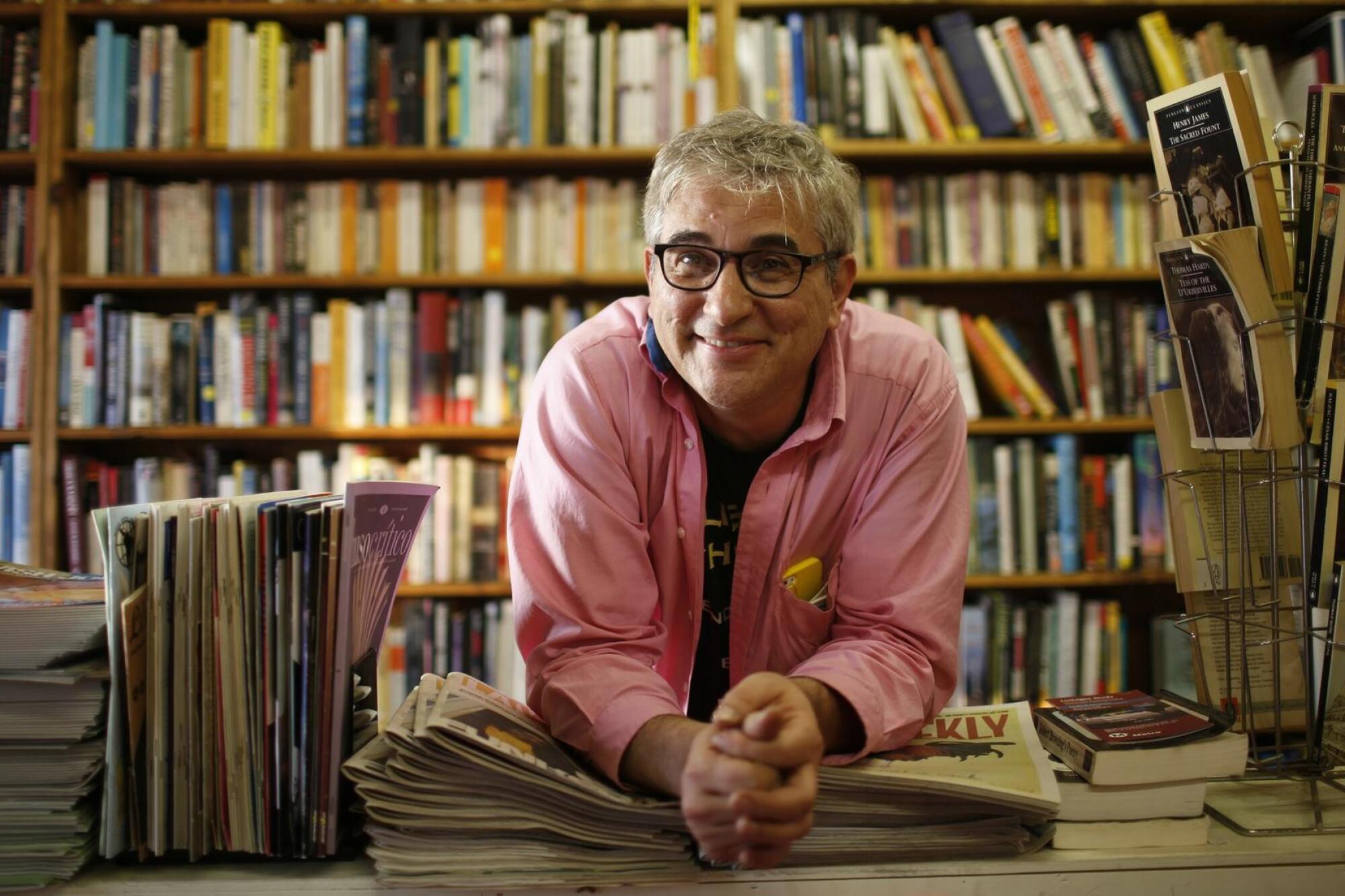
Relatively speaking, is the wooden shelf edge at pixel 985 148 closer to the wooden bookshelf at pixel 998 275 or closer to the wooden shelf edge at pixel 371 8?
the wooden bookshelf at pixel 998 275

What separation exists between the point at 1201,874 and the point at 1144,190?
2.03 metres

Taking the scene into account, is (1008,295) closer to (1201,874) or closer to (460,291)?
(460,291)

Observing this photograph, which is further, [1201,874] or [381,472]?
[381,472]

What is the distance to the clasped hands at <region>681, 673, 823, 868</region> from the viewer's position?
606 millimetres

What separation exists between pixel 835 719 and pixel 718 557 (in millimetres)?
366

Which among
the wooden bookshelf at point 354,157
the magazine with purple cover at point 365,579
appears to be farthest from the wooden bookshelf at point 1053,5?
the magazine with purple cover at point 365,579

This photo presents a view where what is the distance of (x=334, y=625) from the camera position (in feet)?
2.26

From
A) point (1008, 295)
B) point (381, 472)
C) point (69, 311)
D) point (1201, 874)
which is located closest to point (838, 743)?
point (1201, 874)

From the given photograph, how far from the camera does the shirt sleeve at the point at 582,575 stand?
80 cm

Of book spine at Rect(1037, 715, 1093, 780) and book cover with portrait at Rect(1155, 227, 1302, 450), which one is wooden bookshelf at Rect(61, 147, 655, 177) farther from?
book spine at Rect(1037, 715, 1093, 780)

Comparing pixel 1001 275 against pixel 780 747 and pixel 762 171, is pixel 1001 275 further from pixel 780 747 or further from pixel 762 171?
pixel 780 747

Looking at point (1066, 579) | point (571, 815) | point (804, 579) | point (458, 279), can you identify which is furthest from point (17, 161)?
point (1066, 579)

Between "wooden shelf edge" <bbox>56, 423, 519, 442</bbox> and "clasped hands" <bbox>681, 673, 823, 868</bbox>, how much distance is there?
5.52 ft

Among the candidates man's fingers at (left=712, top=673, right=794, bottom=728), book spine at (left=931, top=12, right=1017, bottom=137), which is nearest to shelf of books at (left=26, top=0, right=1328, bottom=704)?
book spine at (left=931, top=12, right=1017, bottom=137)
